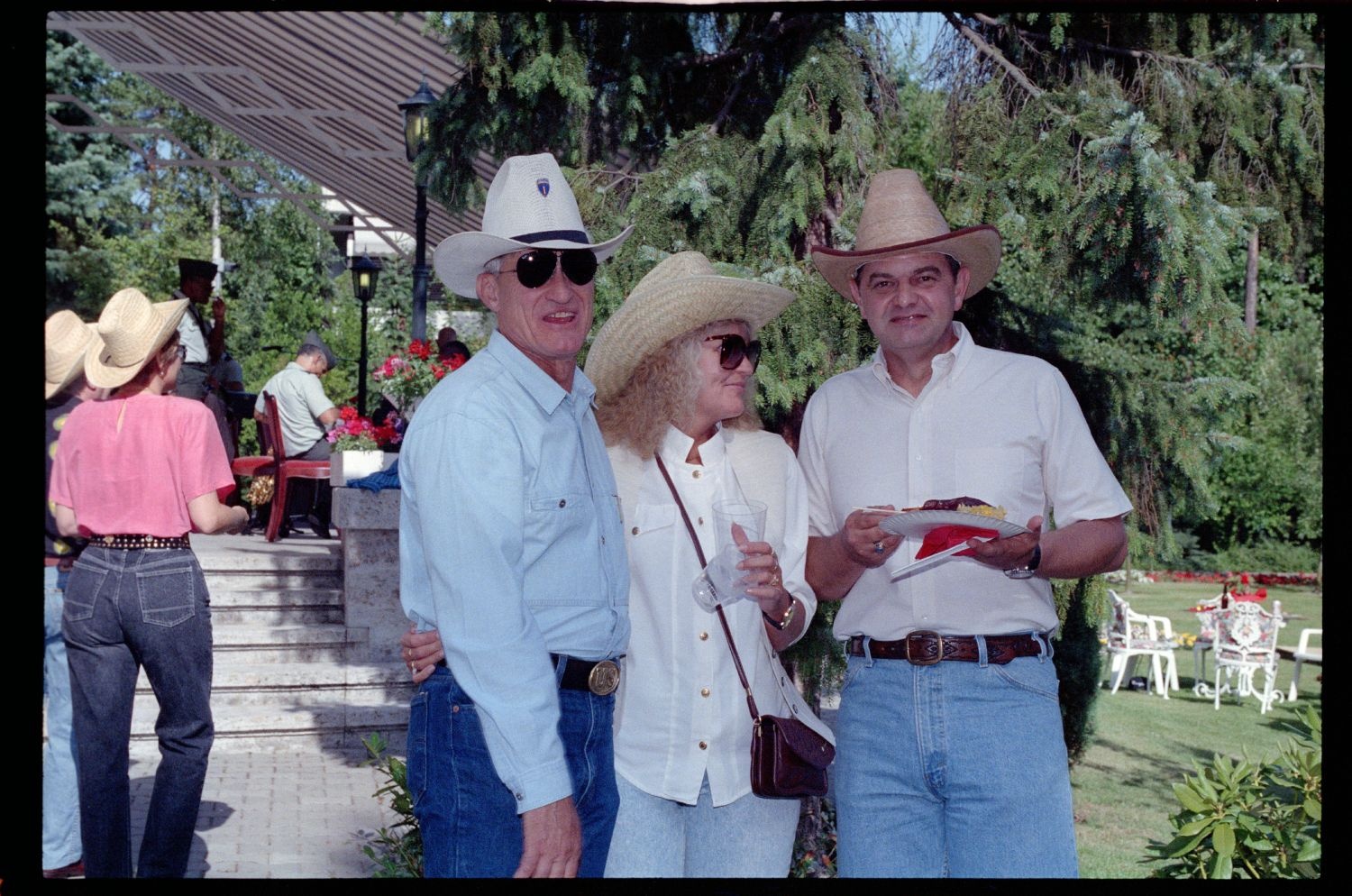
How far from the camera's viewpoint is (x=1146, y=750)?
1317cm

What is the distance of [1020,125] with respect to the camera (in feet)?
17.0

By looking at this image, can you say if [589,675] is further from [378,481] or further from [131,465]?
[378,481]

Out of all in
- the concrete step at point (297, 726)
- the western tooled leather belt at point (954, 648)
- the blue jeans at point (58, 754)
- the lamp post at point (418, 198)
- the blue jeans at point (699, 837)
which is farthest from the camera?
the concrete step at point (297, 726)

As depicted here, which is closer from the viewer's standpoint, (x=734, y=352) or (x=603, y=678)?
(x=603, y=678)

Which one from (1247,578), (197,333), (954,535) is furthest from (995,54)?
(1247,578)

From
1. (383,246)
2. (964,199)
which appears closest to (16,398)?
(964,199)

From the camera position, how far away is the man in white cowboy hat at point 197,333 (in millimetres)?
7543

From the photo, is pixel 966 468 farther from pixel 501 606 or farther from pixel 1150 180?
pixel 1150 180

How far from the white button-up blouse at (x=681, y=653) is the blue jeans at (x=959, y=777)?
11.8 inches

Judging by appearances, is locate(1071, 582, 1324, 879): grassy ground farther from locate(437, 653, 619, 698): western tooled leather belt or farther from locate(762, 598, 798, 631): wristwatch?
locate(437, 653, 619, 698): western tooled leather belt

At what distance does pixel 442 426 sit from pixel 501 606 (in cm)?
40

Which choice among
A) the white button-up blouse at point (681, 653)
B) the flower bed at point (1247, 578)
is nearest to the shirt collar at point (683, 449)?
the white button-up blouse at point (681, 653)

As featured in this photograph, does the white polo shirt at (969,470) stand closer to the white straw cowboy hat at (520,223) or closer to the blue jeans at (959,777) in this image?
the blue jeans at (959,777)

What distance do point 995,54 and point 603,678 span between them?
3.66 meters
